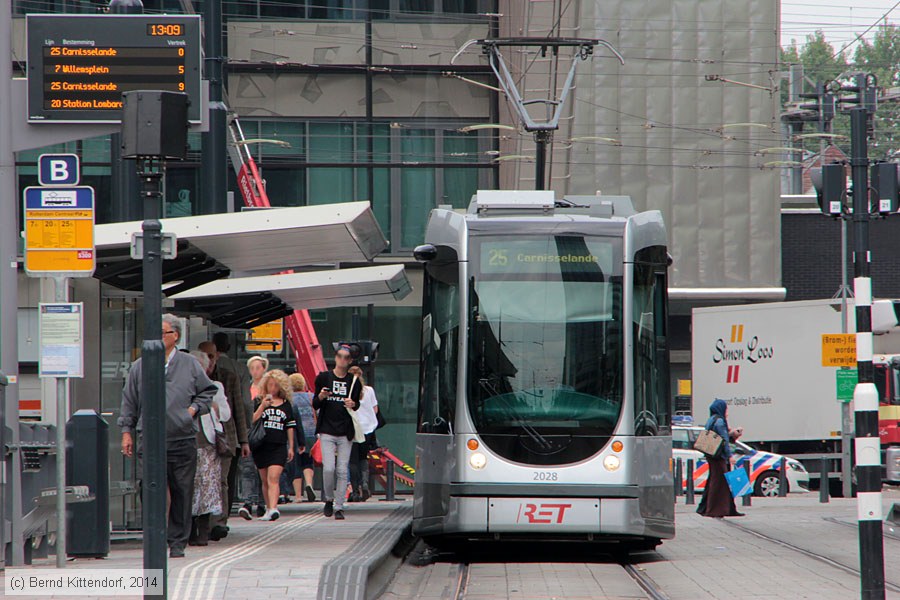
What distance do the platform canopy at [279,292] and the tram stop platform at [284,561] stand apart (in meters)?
2.38

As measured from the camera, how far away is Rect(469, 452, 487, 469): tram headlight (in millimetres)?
12500

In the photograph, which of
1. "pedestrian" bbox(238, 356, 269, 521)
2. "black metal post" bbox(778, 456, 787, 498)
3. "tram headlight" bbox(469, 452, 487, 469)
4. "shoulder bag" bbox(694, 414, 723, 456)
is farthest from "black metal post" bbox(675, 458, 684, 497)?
"tram headlight" bbox(469, 452, 487, 469)

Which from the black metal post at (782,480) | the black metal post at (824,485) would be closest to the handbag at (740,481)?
the black metal post at (824,485)

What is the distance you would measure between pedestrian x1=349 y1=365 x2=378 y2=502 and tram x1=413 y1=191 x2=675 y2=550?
4919 mm

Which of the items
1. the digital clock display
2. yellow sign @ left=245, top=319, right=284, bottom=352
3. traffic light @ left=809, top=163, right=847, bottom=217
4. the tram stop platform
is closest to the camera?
the tram stop platform

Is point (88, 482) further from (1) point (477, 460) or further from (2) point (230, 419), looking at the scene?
(1) point (477, 460)

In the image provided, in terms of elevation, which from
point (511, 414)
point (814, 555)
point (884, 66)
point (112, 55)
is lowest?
point (814, 555)

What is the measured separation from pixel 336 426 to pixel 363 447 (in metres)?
4.33

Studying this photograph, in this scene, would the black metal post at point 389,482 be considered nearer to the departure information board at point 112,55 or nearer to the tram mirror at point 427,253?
the tram mirror at point 427,253

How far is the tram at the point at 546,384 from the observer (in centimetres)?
1239

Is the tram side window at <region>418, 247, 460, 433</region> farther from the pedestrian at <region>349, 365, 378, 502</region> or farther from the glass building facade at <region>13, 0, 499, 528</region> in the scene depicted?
the glass building facade at <region>13, 0, 499, 528</region>

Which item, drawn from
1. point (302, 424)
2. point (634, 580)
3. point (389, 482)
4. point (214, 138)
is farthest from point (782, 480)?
point (634, 580)

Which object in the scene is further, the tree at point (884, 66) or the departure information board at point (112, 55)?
the tree at point (884, 66)

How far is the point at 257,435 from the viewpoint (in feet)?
54.0
